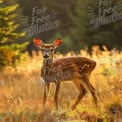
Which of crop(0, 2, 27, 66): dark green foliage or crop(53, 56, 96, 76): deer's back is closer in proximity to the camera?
crop(53, 56, 96, 76): deer's back

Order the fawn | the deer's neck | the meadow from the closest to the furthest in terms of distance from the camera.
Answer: the meadow, the fawn, the deer's neck

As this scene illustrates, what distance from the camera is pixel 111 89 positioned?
39.2 feet

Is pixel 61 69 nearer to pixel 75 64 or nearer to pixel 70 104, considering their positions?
pixel 75 64

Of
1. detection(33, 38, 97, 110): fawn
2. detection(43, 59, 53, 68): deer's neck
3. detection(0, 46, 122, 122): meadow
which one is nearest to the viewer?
detection(0, 46, 122, 122): meadow

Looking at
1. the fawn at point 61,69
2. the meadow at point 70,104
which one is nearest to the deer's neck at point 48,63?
the fawn at point 61,69

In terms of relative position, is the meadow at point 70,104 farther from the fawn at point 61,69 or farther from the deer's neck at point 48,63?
the deer's neck at point 48,63

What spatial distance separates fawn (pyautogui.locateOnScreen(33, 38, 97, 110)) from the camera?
10.3 m

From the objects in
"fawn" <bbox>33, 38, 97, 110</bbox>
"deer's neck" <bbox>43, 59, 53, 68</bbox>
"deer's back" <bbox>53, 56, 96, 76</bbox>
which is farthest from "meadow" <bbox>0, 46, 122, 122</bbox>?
"deer's neck" <bbox>43, 59, 53, 68</bbox>

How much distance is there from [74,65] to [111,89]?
5.10ft

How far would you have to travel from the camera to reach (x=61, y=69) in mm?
10516

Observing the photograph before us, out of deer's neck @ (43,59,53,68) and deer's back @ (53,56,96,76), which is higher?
deer's neck @ (43,59,53,68)

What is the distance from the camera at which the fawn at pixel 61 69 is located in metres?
10.3

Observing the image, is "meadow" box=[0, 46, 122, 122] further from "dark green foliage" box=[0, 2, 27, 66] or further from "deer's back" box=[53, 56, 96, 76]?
"dark green foliage" box=[0, 2, 27, 66]

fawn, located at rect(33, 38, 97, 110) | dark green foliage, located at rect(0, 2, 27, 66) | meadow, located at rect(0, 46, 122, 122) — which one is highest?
fawn, located at rect(33, 38, 97, 110)
